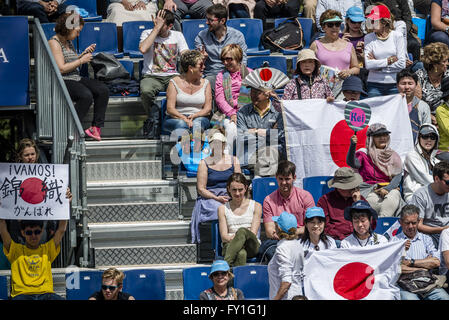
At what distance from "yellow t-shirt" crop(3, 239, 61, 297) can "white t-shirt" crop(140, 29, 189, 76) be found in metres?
3.40

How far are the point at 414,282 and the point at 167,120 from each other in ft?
12.1

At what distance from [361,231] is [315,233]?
0.46m

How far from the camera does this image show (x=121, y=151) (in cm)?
1266

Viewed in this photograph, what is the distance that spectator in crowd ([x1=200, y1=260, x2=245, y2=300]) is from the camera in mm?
9883

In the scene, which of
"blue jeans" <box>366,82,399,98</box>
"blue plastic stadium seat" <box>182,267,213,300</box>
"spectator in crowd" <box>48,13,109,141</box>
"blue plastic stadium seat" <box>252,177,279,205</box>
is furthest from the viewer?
"blue jeans" <box>366,82,399,98</box>

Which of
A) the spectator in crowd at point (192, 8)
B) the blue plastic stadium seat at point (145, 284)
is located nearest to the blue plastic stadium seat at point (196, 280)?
the blue plastic stadium seat at point (145, 284)

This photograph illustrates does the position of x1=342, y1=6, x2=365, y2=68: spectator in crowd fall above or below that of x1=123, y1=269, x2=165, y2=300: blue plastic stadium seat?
above

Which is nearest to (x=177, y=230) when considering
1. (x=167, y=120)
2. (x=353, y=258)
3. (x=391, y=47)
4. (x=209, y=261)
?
(x=209, y=261)

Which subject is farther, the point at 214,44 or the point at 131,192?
the point at 214,44

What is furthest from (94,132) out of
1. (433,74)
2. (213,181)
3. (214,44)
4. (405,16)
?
(405,16)

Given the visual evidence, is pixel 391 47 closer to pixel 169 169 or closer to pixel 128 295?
pixel 169 169

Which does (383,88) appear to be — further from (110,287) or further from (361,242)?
(110,287)

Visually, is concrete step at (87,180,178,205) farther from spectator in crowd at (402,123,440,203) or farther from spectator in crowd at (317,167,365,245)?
spectator in crowd at (402,123,440,203)

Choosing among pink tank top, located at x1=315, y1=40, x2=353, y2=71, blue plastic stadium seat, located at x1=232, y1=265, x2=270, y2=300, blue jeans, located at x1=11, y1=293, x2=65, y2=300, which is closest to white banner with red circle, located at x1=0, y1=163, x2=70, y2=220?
blue jeans, located at x1=11, y1=293, x2=65, y2=300
